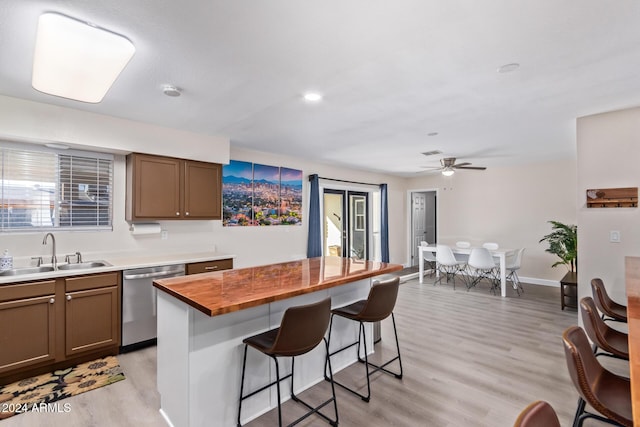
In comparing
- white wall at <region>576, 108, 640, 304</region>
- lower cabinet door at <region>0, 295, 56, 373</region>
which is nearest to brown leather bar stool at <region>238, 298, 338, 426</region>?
lower cabinet door at <region>0, 295, 56, 373</region>

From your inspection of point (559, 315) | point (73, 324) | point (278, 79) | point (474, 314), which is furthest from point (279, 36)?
point (559, 315)

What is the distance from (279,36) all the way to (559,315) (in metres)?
5.01

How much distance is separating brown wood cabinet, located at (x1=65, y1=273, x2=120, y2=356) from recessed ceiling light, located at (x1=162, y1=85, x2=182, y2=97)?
186 centimetres

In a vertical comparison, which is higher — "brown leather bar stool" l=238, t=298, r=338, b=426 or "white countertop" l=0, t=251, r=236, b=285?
"white countertop" l=0, t=251, r=236, b=285

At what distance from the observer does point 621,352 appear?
1.98 metres

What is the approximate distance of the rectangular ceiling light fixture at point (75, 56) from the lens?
1.76m

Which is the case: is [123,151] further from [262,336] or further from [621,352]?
[621,352]

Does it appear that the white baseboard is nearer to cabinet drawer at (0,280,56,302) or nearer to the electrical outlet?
the electrical outlet

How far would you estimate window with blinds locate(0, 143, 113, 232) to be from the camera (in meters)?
3.06

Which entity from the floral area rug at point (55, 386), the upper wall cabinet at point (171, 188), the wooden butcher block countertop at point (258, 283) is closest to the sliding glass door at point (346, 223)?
the upper wall cabinet at point (171, 188)

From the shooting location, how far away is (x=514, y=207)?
655 cm

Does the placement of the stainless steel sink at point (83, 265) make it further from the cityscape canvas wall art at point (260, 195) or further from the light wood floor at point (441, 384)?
the cityscape canvas wall art at point (260, 195)

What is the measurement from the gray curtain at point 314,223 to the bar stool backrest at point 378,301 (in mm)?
3386

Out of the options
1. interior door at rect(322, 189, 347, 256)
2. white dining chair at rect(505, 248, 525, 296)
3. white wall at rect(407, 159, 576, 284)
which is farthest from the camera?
interior door at rect(322, 189, 347, 256)
